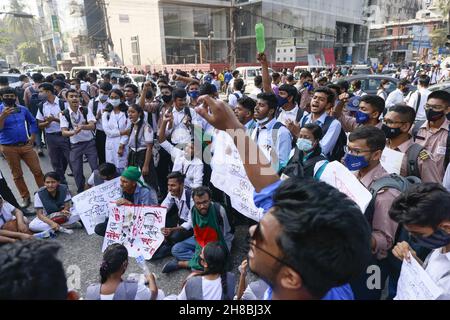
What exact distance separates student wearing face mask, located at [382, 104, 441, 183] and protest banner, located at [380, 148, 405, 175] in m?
0.03

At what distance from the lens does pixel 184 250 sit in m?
3.48

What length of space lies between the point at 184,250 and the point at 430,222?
2.59 m

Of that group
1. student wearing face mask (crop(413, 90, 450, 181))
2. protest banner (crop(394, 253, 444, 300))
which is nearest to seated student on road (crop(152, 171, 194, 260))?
protest banner (crop(394, 253, 444, 300))

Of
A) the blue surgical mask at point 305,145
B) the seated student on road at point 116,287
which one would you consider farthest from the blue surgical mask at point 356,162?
the seated student on road at point 116,287

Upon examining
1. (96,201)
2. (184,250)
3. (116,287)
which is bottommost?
(184,250)

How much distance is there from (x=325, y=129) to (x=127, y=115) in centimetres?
317

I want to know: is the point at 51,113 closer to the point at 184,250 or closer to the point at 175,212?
the point at 175,212

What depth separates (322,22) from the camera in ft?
124

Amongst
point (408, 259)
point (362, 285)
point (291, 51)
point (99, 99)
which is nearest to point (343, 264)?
point (408, 259)

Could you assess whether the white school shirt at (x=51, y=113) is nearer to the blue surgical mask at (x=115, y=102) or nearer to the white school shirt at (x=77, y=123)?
the white school shirt at (x=77, y=123)

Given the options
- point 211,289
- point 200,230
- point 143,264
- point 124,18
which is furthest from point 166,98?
point 124,18

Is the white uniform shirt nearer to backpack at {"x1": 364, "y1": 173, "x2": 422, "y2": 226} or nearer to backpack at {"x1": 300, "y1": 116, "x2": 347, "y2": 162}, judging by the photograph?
backpack at {"x1": 300, "y1": 116, "x2": 347, "y2": 162}

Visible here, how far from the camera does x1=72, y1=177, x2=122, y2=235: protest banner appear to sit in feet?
12.6

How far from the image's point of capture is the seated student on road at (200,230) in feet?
10.7
